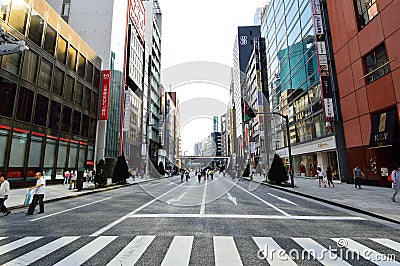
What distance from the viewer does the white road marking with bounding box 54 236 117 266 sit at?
429 cm

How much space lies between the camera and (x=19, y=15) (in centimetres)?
2030

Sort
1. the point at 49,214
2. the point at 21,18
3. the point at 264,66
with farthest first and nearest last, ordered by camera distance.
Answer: the point at 264,66
the point at 21,18
the point at 49,214

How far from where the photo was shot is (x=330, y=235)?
6230mm

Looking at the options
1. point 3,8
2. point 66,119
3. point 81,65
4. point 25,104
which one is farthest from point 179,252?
point 81,65

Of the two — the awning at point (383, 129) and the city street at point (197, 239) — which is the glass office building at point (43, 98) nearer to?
the city street at point (197, 239)

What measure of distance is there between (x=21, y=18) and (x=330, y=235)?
27.6 m

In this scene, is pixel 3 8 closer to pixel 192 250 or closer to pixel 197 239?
pixel 197 239

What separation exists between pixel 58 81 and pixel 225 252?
92.7 feet

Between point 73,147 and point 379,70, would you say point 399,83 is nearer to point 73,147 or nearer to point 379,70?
point 379,70

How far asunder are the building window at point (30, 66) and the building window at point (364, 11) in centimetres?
3095

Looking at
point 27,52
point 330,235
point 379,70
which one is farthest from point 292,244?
point 27,52

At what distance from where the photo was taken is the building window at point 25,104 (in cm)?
2028

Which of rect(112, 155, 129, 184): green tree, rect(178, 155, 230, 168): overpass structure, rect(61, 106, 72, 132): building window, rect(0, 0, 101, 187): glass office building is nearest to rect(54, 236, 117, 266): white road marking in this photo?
rect(0, 0, 101, 187): glass office building

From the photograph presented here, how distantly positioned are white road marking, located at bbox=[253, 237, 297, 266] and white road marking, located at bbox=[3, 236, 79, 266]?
447cm
